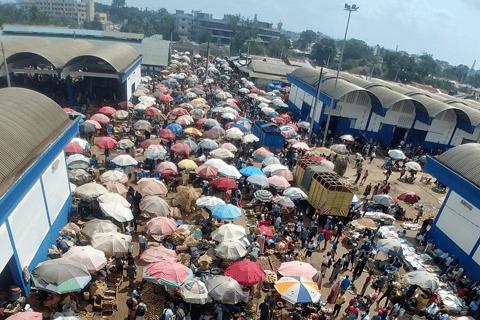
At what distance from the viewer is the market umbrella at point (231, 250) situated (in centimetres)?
1173

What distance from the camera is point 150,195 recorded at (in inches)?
594

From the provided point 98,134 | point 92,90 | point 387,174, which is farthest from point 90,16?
point 387,174

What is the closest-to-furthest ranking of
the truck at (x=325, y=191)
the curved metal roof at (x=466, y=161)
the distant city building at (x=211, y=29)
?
1. the curved metal roof at (x=466, y=161)
2. the truck at (x=325, y=191)
3. the distant city building at (x=211, y=29)

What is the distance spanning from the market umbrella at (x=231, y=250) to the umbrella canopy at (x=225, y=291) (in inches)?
66.0

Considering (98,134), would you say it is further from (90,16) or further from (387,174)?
(90,16)

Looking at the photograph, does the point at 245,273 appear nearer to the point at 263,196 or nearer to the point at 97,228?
the point at 97,228

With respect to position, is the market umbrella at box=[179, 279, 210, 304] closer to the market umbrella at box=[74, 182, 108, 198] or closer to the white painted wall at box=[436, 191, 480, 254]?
the market umbrella at box=[74, 182, 108, 198]

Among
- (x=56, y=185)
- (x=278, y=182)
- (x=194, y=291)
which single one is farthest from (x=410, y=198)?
(x=56, y=185)

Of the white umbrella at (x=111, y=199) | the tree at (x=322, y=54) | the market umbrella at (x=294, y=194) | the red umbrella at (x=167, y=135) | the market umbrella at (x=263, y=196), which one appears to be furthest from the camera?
the tree at (x=322, y=54)

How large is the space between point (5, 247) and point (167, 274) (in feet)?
14.7

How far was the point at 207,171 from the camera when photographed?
17297 mm

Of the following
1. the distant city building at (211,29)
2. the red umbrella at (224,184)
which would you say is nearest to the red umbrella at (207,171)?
the red umbrella at (224,184)

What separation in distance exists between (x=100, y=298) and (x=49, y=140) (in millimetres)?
6083

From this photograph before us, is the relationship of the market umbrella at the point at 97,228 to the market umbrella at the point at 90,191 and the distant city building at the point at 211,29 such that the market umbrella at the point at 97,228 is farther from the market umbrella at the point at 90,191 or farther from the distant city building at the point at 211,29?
the distant city building at the point at 211,29
